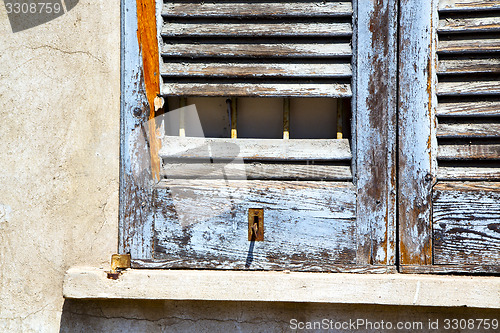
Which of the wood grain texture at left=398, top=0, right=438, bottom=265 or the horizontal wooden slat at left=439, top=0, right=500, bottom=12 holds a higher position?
the horizontal wooden slat at left=439, top=0, right=500, bottom=12

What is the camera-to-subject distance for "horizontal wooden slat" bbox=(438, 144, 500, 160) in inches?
55.9

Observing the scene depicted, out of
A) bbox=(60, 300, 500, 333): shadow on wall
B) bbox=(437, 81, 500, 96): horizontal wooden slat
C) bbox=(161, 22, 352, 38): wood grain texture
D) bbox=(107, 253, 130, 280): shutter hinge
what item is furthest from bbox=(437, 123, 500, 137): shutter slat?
bbox=(107, 253, 130, 280): shutter hinge

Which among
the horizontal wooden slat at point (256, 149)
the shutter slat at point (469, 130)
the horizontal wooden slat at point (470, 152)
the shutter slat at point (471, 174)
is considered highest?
the shutter slat at point (469, 130)

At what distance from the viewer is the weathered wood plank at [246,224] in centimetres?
145

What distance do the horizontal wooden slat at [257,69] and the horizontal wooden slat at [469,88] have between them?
1.10ft

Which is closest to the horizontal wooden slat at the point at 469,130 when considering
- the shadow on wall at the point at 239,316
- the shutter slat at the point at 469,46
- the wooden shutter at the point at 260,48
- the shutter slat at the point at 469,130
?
the shutter slat at the point at 469,130

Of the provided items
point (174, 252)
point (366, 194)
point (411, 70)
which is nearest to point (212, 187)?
point (174, 252)

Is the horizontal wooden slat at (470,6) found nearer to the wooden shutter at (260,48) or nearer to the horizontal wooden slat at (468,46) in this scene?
the horizontal wooden slat at (468,46)

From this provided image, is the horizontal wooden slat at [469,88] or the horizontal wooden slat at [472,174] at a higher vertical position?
the horizontal wooden slat at [469,88]

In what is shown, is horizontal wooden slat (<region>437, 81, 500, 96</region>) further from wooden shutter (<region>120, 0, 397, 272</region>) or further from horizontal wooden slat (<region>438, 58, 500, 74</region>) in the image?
wooden shutter (<region>120, 0, 397, 272</region>)

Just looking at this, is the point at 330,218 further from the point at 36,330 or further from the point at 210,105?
the point at 36,330

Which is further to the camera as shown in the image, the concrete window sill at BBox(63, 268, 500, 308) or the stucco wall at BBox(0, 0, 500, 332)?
the stucco wall at BBox(0, 0, 500, 332)

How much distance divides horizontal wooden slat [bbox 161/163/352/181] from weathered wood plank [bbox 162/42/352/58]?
395mm

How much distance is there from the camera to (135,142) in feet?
4.87
